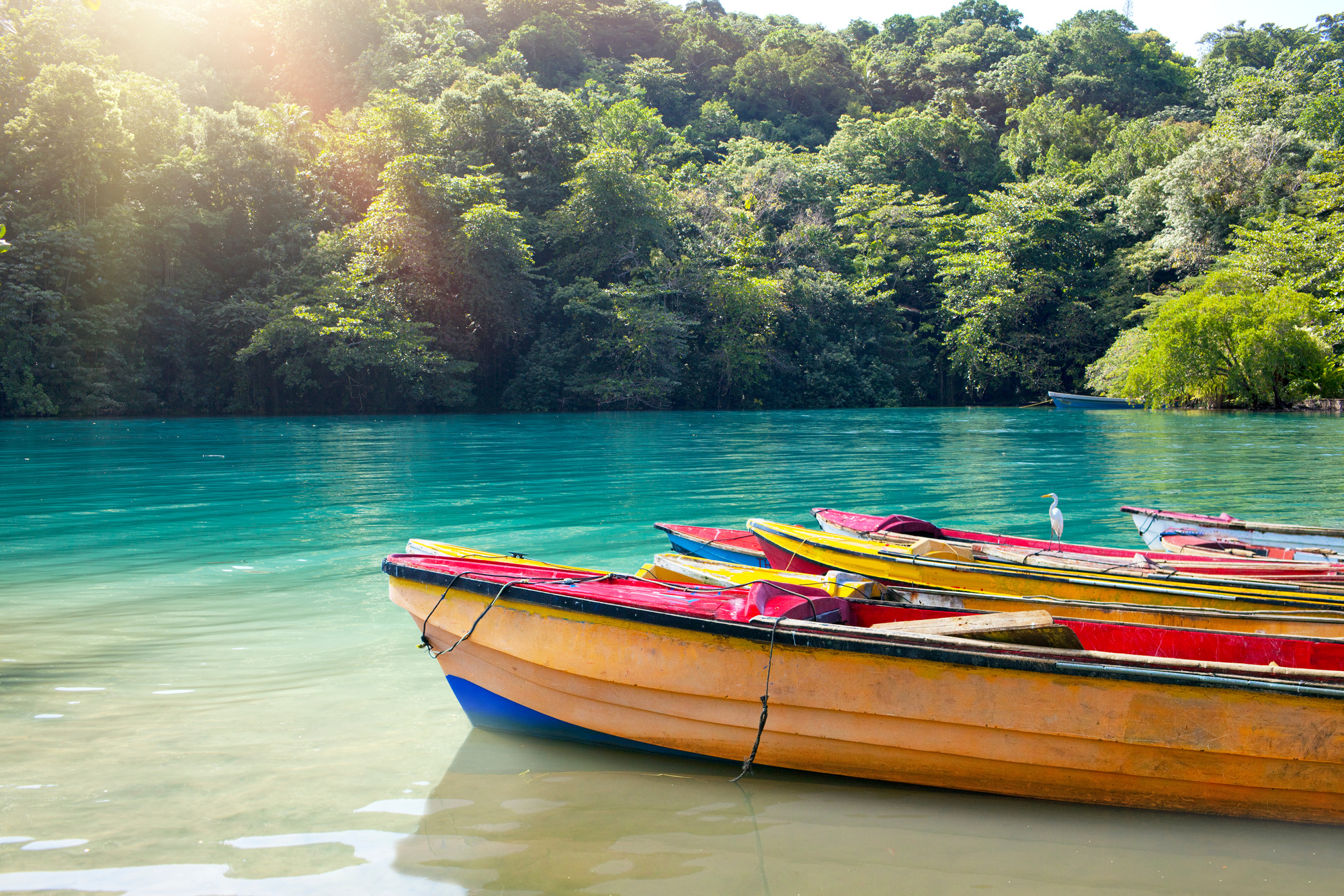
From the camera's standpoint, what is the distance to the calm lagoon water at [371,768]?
3240 mm

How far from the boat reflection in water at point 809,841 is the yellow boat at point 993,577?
1575 mm

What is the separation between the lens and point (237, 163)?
3331cm

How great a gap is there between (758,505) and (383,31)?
44495 mm

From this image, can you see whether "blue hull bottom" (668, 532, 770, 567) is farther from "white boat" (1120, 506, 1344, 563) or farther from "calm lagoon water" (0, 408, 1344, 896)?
"white boat" (1120, 506, 1344, 563)

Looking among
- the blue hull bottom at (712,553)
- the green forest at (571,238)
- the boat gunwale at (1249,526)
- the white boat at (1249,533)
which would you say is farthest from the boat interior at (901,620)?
the green forest at (571,238)

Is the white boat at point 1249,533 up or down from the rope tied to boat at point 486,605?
down

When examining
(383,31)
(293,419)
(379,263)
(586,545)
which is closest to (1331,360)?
(586,545)

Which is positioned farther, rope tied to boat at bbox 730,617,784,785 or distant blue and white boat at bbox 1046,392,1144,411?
distant blue and white boat at bbox 1046,392,1144,411

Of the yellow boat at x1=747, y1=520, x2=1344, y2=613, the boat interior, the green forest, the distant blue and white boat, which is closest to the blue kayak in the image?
the yellow boat at x1=747, y1=520, x2=1344, y2=613

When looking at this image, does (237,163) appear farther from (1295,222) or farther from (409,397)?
(1295,222)

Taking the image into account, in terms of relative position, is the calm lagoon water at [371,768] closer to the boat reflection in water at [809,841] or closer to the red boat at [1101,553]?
the boat reflection in water at [809,841]

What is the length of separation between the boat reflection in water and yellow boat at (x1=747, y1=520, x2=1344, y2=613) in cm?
158

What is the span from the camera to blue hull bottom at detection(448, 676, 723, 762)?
412 cm

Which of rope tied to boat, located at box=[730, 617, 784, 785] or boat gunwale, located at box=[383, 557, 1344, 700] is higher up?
boat gunwale, located at box=[383, 557, 1344, 700]
